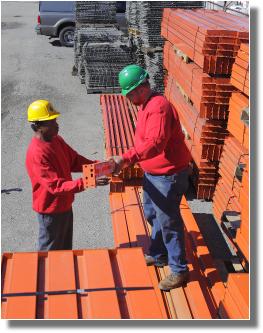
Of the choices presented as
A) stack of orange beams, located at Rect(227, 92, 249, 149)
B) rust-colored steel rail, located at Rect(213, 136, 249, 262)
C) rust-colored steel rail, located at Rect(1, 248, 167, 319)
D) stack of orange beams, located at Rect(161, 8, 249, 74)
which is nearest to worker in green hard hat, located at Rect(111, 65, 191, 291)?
rust-colored steel rail, located at Rect(1, 248, 167, 319)

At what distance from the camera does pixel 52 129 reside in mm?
4055

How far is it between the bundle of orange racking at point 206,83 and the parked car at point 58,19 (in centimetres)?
1078

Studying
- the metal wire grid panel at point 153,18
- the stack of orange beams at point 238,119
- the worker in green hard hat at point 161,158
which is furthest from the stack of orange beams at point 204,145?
the metal wire grid panel at point 153,18

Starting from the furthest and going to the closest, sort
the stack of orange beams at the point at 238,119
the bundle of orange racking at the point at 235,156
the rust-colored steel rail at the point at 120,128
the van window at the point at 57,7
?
the van window at the point at 57,7 → the rust-colored steel rail at the point at 120,128 → the stack of orange beams at the point at 238,119 → the bundle of orange racking at the point at 235,156

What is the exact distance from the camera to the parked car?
17.4m

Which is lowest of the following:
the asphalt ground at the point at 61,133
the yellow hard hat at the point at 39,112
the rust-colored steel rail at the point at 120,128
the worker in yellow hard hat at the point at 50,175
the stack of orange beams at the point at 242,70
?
the asphalt ground at the point at 61,133

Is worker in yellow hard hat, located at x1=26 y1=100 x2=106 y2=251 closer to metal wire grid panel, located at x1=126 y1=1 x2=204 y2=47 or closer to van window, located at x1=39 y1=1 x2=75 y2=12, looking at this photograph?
metal wire grid panel, located at x1=126 y1=1 x2=204 y2=47

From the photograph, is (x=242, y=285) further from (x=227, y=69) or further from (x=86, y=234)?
(x=227, y=69)

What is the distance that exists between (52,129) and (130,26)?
425 inches

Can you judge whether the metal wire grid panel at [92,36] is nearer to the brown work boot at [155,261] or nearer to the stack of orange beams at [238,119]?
the stack of orange beams at [238,119]

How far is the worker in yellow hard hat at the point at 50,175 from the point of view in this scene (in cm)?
400

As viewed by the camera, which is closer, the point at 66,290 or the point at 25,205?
the point at 66,290

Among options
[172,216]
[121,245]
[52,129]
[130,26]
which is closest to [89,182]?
[52,129]

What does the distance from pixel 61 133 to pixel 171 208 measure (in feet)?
19.7
